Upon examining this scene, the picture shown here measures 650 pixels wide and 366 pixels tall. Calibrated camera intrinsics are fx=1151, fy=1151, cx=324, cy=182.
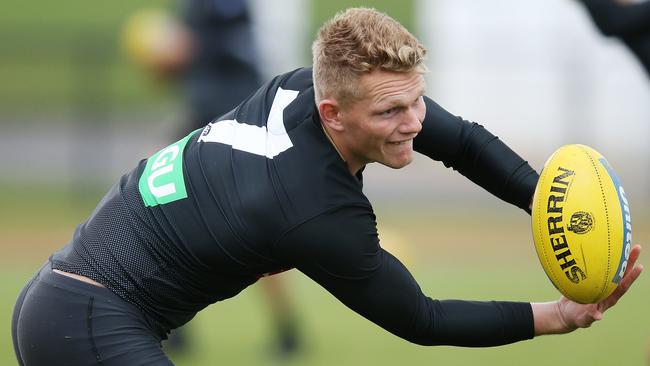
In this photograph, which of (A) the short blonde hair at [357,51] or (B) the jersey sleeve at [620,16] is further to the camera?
(B) the jersey sleeve at [620,16]

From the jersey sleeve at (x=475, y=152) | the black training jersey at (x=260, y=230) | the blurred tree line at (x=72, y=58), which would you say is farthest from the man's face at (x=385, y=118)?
the blurred tree line at (x=72, y=58)

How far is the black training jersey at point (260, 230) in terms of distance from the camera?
3.80 meters

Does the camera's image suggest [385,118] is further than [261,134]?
No

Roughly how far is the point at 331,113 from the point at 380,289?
0.62 m

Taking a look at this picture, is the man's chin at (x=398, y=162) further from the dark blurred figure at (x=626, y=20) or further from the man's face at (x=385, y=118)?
the dark blurred figure at (x=626, y=20)

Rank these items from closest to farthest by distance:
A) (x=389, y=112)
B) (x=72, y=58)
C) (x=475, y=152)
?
1. (x=389, y=112)
2. (x=475, y=152)
3. (x=72, y=58)

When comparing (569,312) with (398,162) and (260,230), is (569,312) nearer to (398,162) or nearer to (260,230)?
(398,162)

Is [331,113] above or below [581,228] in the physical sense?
above

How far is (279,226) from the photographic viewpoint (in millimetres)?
3787

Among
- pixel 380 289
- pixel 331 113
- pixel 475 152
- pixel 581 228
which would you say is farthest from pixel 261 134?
pixel 581 228

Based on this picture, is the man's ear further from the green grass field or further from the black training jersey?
the green grass field

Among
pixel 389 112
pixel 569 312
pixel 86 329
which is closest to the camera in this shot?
pixel 389 112

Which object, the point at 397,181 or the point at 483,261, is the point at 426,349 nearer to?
the point at 483,261

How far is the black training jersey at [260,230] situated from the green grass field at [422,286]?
3135 millimetres
